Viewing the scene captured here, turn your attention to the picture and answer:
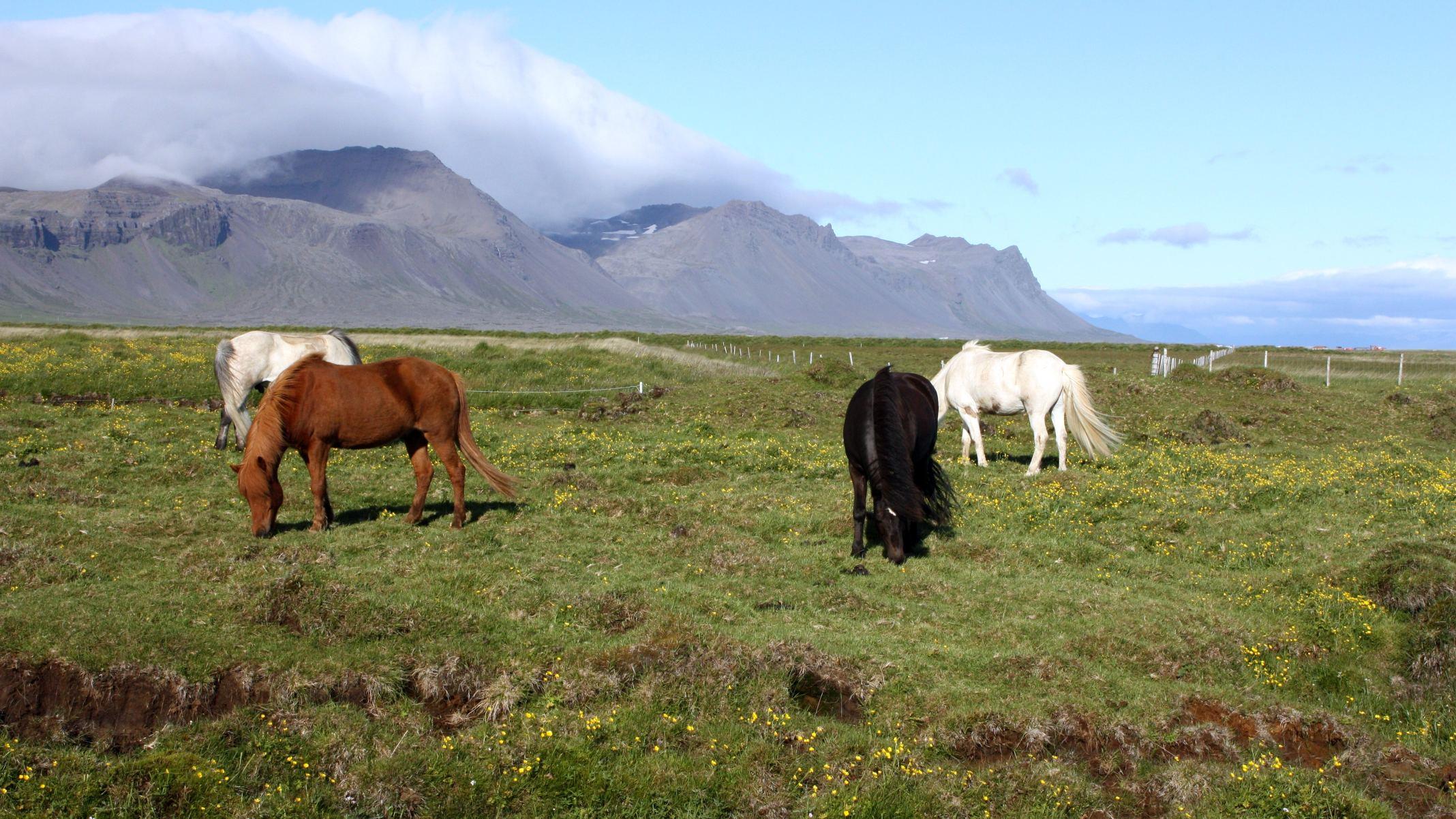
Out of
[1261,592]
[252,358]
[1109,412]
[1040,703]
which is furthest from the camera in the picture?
[1109,412]

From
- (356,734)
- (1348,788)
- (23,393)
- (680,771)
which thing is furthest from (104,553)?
(23,393)

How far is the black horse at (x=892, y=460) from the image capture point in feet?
41.4

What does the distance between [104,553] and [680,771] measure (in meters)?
7.83

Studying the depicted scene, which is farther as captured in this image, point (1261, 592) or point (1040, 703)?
point (1261, 592)

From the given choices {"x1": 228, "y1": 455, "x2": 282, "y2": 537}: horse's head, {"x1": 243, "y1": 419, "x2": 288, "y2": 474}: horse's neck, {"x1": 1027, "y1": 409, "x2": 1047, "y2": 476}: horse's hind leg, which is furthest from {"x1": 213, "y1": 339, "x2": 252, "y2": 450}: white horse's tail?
{"x1": 1027, "y1": 409, "x2": 1047, "y2": 476}: horse's hind leg

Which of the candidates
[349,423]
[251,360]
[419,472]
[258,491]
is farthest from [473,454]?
[251,360]

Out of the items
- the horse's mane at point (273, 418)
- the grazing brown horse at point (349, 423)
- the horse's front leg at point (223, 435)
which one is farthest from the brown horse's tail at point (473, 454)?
the horse's front leg at point (223, 435)

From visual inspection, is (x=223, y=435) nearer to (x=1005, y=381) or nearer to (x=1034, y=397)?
(x=1005, y=381)

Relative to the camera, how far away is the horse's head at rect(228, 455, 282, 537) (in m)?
12.4

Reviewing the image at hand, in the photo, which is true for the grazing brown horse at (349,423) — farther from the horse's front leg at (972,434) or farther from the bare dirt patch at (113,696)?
the horse's front leg at (972,434)

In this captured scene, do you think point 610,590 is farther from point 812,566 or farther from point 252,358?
point 252,358

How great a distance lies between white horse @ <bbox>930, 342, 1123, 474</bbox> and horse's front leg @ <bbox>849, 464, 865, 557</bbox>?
21.6ft

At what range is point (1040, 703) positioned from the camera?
8.53m

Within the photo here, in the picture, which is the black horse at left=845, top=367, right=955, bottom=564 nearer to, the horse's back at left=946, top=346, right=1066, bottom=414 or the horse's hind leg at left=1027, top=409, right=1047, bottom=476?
the horse's hind leg at left=1027, top=409, right=1047, bottom=476
